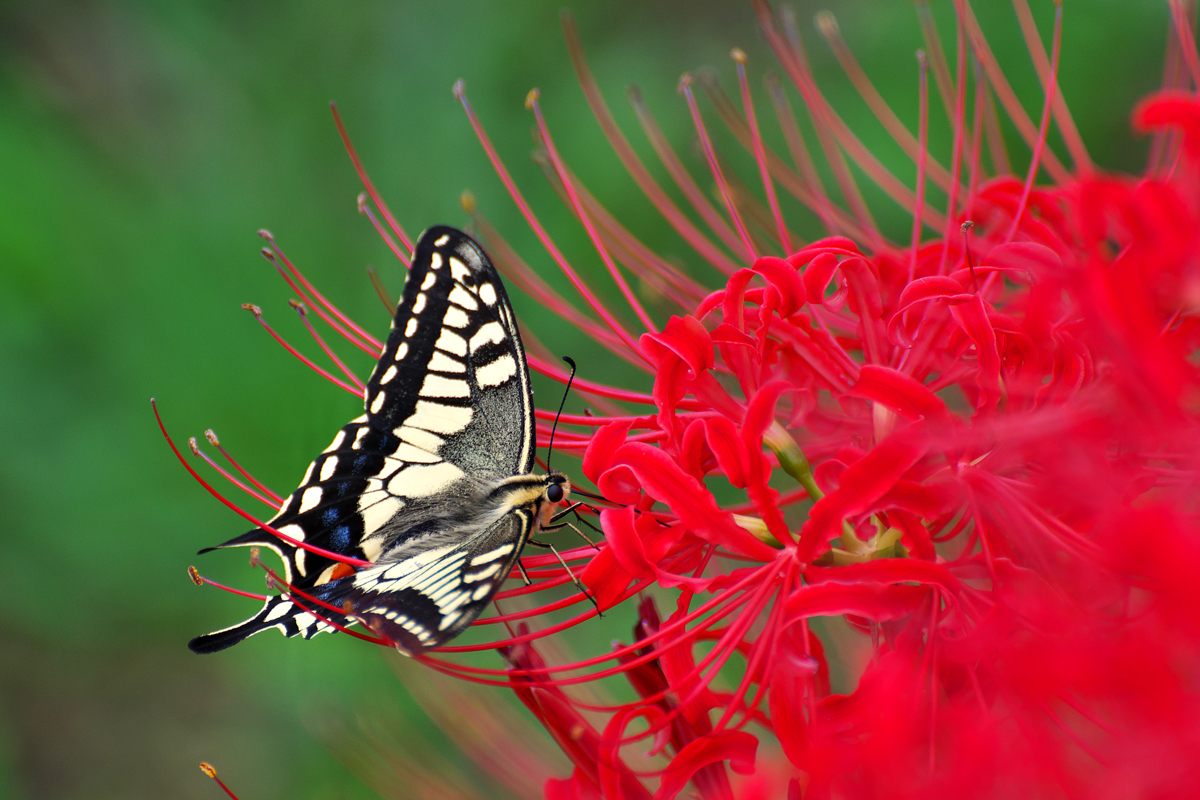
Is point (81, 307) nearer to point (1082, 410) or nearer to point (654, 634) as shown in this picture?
point (654, 634)

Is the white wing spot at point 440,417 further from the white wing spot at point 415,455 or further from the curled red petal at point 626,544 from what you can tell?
the curled red petal at point 626,544

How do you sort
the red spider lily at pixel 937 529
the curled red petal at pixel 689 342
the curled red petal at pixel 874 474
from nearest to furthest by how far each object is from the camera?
the red spider lily at pixel 937 529, the curled red petal at pixel 874 474, the curled red petal at pixel 689 342

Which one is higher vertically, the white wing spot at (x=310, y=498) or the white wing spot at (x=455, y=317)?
the white wing spot at (x=455, y=317)

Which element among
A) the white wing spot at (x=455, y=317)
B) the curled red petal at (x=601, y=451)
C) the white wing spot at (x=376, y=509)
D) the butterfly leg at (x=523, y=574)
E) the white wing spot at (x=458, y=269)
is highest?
the white wing spot at (x=458, y=269)

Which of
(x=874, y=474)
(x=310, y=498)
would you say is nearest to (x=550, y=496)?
(x=310, y=498)

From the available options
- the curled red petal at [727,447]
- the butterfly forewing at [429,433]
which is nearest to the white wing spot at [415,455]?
the butterfly forewing at [429,433]

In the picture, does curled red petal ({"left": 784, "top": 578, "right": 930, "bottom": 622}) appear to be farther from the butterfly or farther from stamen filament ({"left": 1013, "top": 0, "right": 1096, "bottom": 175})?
stamen filament ({"left": 1013, "top": 0, "right": 1096, "bottom": 175})
